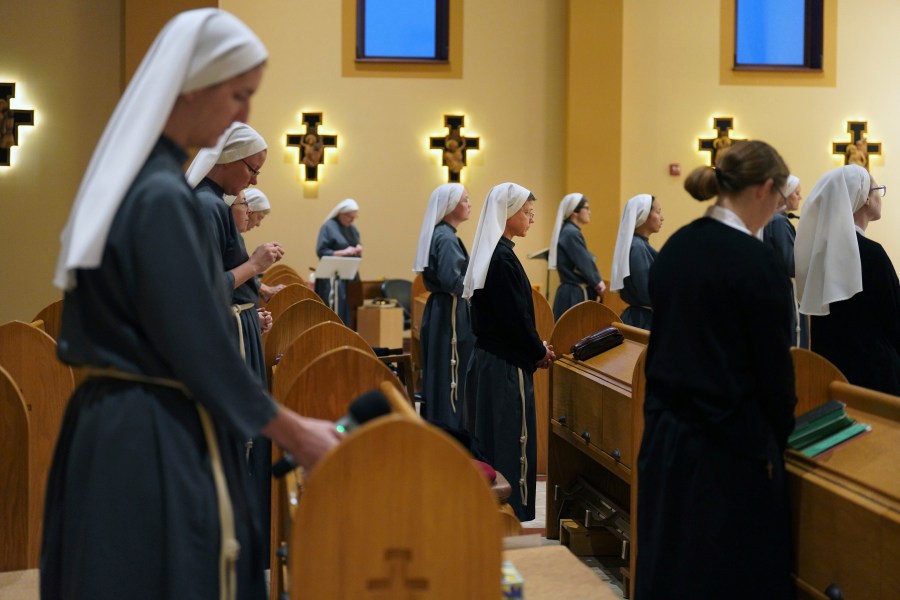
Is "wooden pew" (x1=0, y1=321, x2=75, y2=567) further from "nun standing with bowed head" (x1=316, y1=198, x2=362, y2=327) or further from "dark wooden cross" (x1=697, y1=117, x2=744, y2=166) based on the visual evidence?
"dark wooden cross" (x1=697, y1=117, x2=744, y2=166)

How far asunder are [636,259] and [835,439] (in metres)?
5.12

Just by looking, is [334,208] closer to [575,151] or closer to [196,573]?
[575,151]

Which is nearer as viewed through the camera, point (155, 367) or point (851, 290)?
point (155, 367)

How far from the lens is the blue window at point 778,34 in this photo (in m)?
13.4

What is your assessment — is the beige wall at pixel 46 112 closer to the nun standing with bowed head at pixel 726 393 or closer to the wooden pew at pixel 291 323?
the wooden pew at pixel 291 323

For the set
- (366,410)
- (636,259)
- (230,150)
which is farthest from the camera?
(636,259)

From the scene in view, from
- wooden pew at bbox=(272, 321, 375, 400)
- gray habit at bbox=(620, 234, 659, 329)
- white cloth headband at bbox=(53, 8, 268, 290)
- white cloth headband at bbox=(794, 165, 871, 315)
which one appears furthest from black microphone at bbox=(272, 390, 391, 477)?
gray habit at bbox=(620, 234, 659, 329)

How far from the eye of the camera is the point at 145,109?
1.90 m

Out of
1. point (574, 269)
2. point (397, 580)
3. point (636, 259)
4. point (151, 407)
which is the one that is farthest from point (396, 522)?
point (574, 269)

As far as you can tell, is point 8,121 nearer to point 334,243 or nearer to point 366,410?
point 334,243

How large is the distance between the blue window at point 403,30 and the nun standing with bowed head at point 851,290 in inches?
358

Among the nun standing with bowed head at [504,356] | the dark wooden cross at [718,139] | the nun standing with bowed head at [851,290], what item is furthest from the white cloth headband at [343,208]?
the nun standing with bowed head at [851,290]

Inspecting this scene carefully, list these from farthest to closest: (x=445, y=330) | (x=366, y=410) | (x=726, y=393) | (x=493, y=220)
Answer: (x=445, y=330)
(x=493, y=220)
(x=726, y=393)
(x=366, y=410)

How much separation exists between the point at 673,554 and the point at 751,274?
868 millimetres
